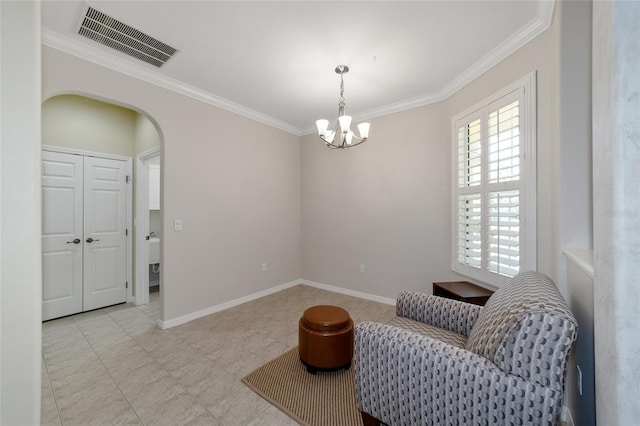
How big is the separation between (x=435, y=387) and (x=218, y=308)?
116 inches

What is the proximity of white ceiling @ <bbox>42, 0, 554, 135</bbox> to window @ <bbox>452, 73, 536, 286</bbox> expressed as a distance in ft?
1.61

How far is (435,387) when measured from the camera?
48.3 inches

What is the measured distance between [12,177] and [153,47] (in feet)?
7.12

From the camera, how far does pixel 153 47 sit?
7.83 feet

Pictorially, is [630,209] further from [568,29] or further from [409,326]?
[568,29]

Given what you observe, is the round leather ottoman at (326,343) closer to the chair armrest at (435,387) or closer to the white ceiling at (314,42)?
the chair armrest at (435,387)

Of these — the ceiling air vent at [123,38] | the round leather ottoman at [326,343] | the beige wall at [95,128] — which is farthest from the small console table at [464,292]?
the beige wall at [95,128]

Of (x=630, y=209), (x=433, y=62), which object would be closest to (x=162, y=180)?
(x=433, y=62)

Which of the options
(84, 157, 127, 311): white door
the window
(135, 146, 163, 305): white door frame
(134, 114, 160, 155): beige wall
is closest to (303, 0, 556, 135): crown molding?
the window

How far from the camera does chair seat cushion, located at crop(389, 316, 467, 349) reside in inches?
67.0

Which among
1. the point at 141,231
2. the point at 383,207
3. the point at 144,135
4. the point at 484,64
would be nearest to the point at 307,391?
the point at 383,207

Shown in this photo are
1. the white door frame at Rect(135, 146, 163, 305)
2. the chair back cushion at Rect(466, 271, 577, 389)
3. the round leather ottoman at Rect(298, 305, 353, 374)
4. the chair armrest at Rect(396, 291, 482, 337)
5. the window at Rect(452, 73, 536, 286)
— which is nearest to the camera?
the chair back cushion at Rect(466, 271, 577, 389)

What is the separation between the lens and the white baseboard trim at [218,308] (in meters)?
2.97

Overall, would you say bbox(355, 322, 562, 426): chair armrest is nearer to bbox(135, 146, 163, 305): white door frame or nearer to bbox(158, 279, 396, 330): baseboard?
Answer: bbox(158, 279, 396, 330): baseboard
